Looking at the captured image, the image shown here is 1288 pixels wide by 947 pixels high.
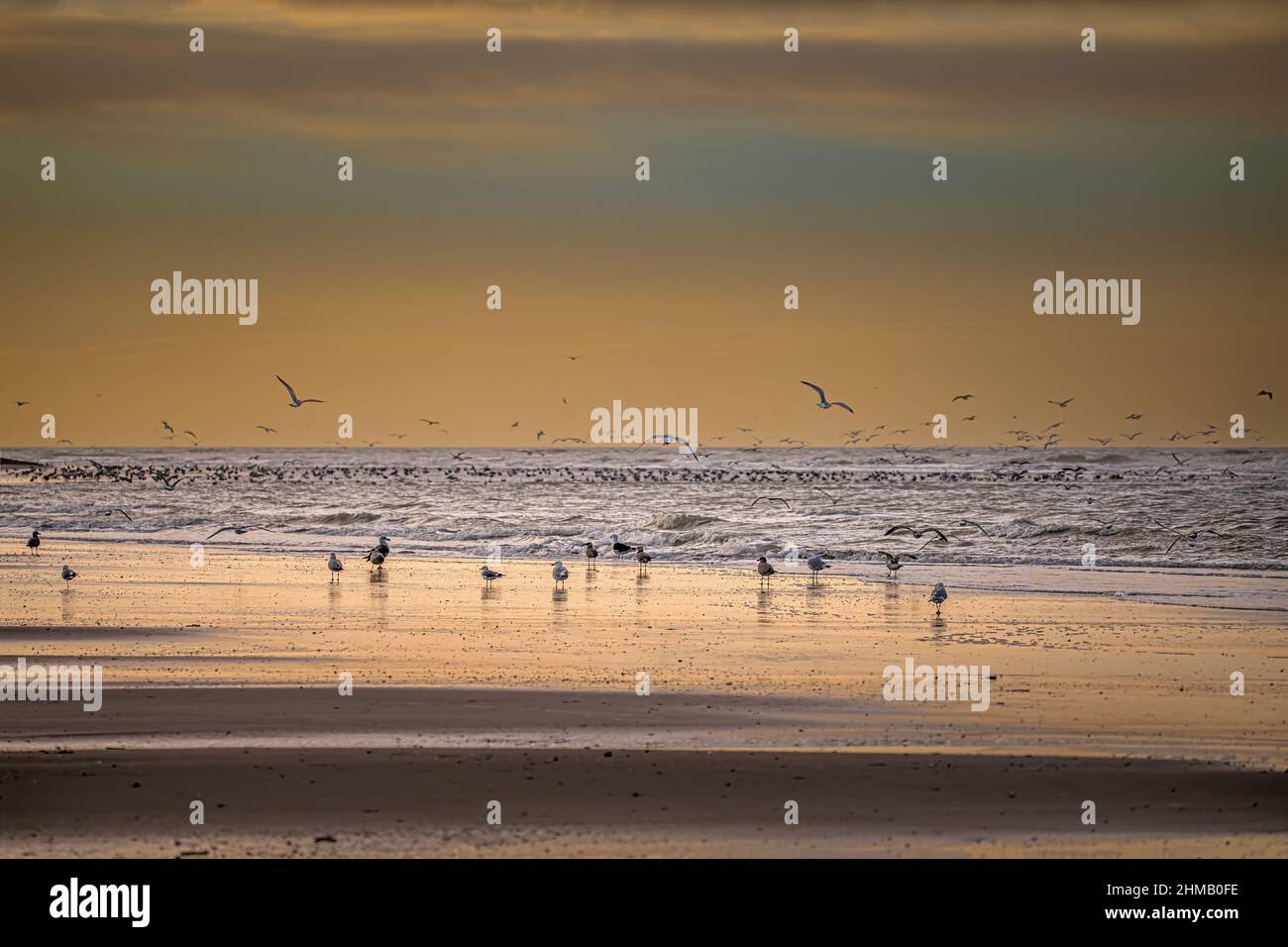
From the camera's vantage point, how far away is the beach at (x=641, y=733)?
29.3 feet

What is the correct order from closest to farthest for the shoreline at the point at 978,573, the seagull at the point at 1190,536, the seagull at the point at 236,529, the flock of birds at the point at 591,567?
the shoreline at the point at 978,573 < the flock of birds at the point at 591,567 < the seagull at the point at 1190,536 < the seagull at the point at 236,529

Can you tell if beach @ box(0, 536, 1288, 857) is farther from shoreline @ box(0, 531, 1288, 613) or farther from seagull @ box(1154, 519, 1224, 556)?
seagull @ box(1154, 519, 1224, 556)

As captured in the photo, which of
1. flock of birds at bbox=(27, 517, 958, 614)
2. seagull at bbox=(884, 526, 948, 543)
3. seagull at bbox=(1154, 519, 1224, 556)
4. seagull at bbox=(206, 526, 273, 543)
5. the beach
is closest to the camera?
the beach

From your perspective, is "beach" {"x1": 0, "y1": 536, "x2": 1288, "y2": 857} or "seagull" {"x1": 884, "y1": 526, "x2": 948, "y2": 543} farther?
"seagull" {"x1": 884, "y1": 526, "x2": 948, "y2": 543}

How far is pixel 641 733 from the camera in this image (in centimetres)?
1185

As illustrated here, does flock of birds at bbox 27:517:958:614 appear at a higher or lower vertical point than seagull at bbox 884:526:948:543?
lower

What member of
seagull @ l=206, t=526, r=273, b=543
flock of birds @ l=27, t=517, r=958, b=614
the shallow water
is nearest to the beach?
flock of birds @ l=27, t=517, r=958, b=614

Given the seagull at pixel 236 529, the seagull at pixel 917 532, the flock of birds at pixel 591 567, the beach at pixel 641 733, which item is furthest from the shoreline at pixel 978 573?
the seagull at pixel 917 532

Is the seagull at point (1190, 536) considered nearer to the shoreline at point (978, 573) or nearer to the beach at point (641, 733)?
the shoreline at point (978, 573)

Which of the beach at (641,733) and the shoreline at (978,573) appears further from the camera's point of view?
the shoreline at (978,573)

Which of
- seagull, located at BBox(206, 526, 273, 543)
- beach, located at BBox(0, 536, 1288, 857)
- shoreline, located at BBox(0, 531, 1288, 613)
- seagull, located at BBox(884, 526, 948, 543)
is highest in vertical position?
seagull, located at BBox(206, 526, 273, 543)

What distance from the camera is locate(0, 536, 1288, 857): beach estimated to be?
29.3 ft
